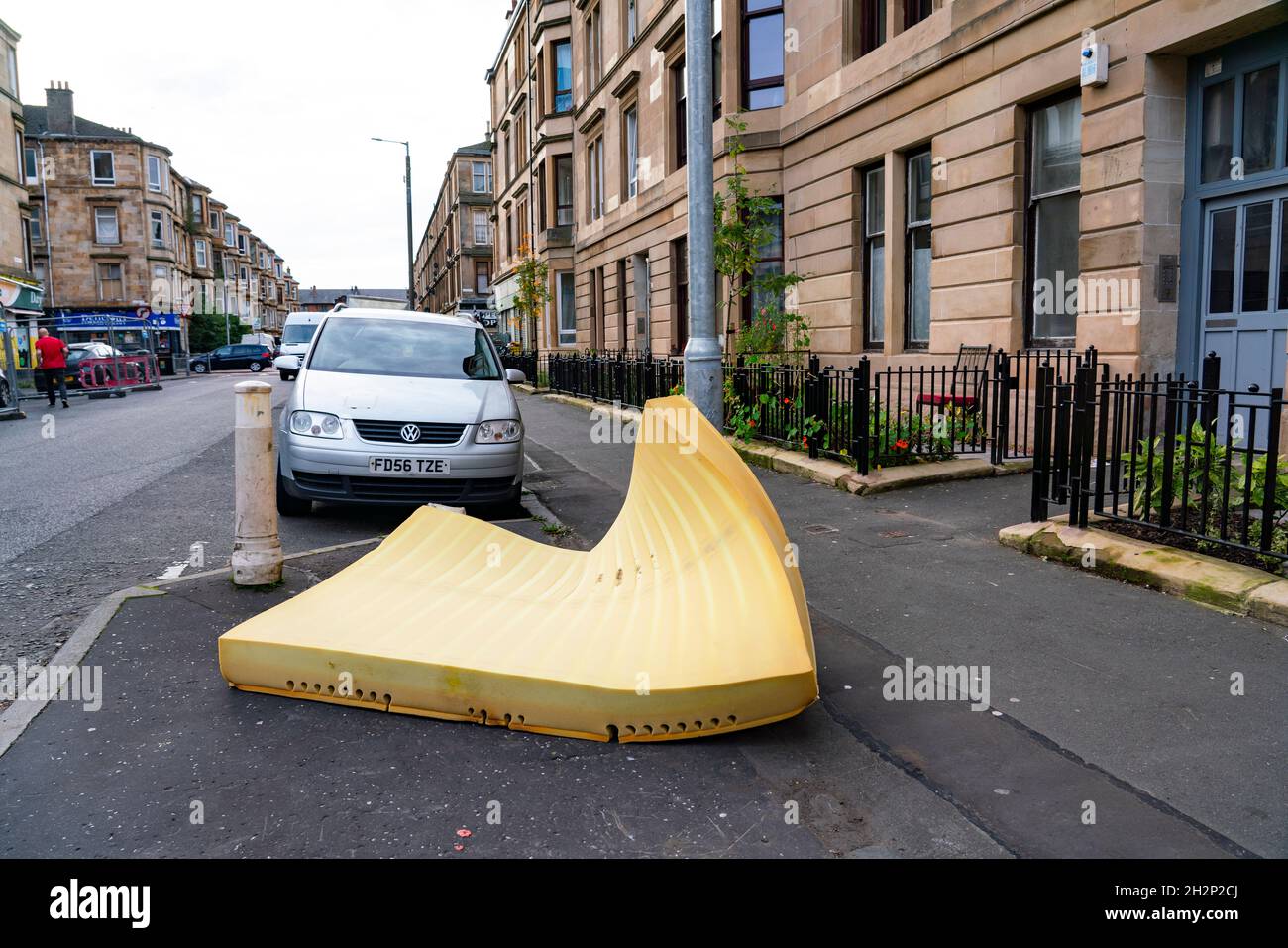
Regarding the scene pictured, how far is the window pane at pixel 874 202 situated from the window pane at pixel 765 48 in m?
3.75

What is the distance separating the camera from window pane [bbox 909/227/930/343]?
13.6 metres

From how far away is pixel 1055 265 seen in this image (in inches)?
439

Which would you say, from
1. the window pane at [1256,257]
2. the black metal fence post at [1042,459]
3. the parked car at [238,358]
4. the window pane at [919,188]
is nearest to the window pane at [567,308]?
the window pane at [919,188]

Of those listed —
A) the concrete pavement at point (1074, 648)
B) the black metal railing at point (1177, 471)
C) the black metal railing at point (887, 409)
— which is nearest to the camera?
the concrete pavement at point (1074, 648)

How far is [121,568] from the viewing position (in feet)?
21.8

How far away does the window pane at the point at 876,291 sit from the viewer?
14682 millimetres

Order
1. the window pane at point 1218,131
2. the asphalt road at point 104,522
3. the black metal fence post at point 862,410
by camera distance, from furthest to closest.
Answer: the window pane at point 1218,131 → the black metal fence post at point 862,410 → the asphalt road at point 104,522

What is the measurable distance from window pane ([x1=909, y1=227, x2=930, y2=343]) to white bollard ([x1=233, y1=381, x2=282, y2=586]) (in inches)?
398

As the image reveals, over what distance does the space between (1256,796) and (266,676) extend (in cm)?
375

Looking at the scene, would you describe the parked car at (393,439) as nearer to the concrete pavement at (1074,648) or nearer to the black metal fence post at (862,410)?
the concrete pavement at (1074,648)

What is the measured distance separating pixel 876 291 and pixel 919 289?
1216 mm

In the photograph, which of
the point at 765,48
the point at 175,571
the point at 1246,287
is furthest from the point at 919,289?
the point at 175,571

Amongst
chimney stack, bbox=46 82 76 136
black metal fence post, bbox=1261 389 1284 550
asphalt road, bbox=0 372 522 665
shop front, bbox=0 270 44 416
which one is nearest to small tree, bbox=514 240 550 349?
shop front, bbox=0 270 44 416

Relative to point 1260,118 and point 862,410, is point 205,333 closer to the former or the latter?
point 862,410
